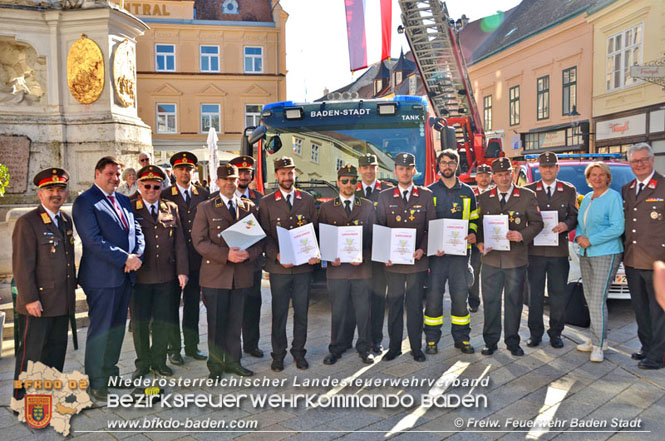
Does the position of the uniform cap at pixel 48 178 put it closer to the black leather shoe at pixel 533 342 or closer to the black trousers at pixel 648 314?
the black leather shoe at pixel 533 342

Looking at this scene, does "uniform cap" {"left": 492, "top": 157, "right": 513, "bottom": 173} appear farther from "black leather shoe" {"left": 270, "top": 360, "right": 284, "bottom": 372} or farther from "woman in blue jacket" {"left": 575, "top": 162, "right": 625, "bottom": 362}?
"black leather shoe" {"left": 270, "top": 360, "right": 284, "bottom": 372}

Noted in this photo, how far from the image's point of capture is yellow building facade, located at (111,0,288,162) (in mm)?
33281

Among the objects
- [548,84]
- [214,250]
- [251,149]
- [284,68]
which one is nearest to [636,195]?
[214,250]

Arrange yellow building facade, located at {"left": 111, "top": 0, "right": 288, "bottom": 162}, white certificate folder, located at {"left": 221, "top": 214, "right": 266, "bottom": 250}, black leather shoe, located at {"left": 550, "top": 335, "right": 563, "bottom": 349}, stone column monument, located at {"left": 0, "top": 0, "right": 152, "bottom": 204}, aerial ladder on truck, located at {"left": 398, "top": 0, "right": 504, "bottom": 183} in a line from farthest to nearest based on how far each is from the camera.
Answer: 1. yellow building facade, located at {"left": 111, "top": 0, "right": 288, "bottom": 162}
2. aerial ladder on truck, located at {"left": 398, "top": 0, "right": 504, "bottom": 183}
3. stone column monument, located at {"left": 0, "top": 0, "right": 152, "bottom": 204}
4. black leather shoe, located at {"left": 550, "top": 335, "right": 563, "bottom": 349}
5. white certificate folder, located at {"left": 221, "top": 214, "right": 266, "bottom": 250}

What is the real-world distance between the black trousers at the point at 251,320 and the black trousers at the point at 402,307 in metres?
1.46

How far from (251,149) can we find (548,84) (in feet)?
67.0

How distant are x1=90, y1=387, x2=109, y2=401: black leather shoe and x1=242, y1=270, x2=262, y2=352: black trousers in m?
1.63

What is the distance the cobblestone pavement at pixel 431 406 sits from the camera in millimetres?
4117

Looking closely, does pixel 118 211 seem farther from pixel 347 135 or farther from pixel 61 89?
pixel 61 89

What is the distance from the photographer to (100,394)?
4.74 m

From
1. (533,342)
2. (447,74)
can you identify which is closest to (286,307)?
(533,342)

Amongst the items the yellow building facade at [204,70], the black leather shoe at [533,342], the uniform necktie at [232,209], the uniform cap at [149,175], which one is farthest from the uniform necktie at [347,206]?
the yellow building facade at [204,70]

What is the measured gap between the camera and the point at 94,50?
30.1 ft

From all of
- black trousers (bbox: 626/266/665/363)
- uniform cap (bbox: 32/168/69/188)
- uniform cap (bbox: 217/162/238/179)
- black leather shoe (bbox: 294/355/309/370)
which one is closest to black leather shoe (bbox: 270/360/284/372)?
black leather shoe (bbox: 294/355/309/370)
